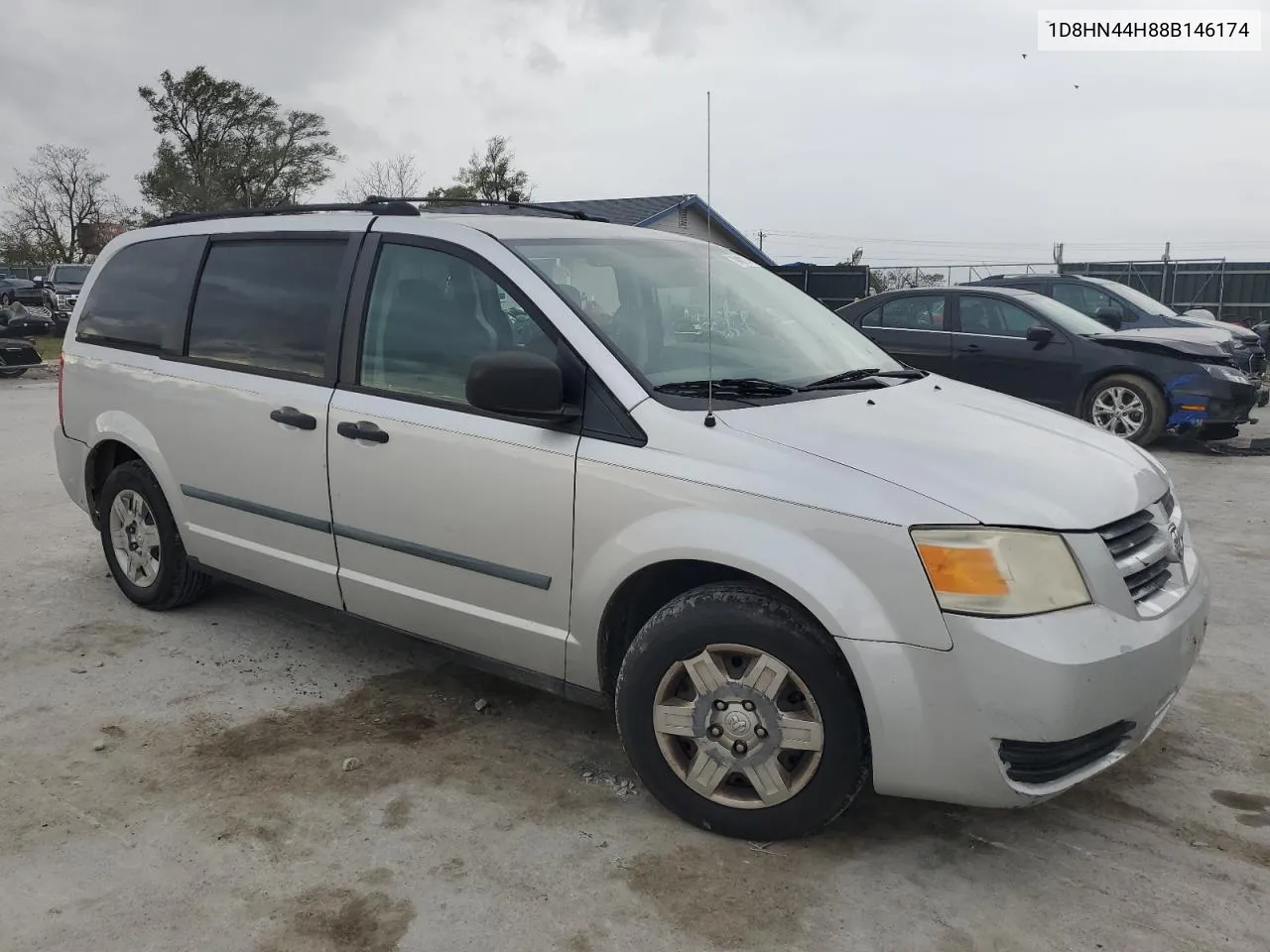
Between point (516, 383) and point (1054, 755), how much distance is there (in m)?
1.74

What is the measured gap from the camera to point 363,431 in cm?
346

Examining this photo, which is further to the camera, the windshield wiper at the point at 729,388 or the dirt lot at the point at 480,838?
the windshield wiper at the point at 729,388

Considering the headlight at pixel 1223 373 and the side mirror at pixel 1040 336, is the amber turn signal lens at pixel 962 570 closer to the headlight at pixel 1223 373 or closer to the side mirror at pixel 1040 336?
the side mirror at pixel 1040 336

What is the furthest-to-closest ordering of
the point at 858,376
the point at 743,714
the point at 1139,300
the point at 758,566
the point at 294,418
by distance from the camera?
the point at 1139,300
the point at 294,418
the point at 858,376
the point at 743,714
the point at 758,566

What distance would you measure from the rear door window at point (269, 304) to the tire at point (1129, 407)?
25.7 feet

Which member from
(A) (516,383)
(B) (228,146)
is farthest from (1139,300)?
(B) (228,146)

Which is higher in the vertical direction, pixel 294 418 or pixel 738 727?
pixel 294 418

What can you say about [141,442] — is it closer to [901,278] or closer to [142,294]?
[142,294]

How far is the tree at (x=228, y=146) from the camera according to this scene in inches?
1773

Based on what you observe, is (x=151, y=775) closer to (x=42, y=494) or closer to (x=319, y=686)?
(x=319, y=686)

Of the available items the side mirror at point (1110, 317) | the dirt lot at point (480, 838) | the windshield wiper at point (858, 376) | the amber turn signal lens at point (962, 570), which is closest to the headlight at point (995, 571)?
the amber turn signal lens at point (962, 570)

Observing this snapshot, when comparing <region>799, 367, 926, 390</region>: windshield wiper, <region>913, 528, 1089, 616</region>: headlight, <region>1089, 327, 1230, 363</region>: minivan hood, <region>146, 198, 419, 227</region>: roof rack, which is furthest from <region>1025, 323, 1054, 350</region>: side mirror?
<region>913, 528, 1089, 616</region>: headlight

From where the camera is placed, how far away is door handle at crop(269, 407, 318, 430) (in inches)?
143

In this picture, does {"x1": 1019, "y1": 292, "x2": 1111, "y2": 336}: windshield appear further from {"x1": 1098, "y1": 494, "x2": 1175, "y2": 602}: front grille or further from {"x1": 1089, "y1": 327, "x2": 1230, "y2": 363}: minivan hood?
{"x1": 1098, "y1": 494, "x2": 1175, "y2": 602}: front grille
